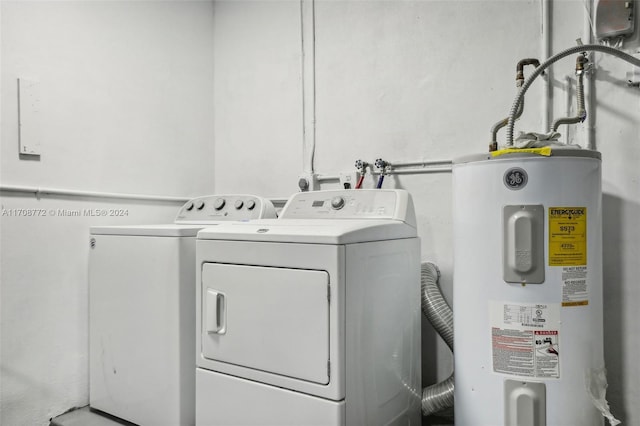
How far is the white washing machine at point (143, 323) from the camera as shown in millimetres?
1671

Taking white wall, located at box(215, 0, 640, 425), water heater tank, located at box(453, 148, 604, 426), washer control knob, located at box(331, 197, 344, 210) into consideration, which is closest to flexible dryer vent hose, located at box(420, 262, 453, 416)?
A: white wall, located at box(215, 0, 640, 425)

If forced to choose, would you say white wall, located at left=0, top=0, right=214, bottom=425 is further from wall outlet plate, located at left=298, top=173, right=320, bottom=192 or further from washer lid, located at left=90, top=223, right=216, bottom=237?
wall outlet plate, located at left=298, top=173, right=320, bottom=192

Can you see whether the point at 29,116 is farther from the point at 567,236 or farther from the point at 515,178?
the point at 567,236

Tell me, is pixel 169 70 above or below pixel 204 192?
above

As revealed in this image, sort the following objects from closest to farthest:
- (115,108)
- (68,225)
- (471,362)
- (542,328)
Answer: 1. (542,328)
2. (471,362)
3. (68,225)
4. (115,108)

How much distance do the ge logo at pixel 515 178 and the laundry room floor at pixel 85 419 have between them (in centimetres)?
184

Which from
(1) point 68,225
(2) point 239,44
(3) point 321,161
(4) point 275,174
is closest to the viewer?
(1) point 68,225

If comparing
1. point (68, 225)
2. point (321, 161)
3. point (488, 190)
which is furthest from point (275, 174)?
point (488, 190)

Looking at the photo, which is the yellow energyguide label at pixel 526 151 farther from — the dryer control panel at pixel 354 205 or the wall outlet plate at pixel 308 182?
the wall outlet plate at pixel 308 182

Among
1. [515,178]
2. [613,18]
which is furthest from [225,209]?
[613,18]

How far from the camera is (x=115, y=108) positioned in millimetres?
2170

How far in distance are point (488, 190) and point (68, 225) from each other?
185cm

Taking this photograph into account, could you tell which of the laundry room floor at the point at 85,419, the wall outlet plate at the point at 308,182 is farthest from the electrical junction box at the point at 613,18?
the laundry room floor at the point at 85,419

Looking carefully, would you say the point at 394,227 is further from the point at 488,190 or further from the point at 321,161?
the point at 321,161
